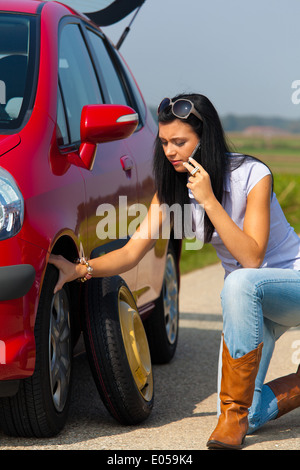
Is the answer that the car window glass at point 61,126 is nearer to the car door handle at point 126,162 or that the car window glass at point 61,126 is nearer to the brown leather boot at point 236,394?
the car door handle at point 126,162

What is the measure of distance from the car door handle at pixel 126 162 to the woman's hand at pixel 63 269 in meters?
0.93

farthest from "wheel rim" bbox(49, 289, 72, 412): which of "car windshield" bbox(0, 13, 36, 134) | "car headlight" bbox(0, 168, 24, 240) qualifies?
"car windshield" bbox(0, 13, 36, 134)

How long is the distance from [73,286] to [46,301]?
58 cm

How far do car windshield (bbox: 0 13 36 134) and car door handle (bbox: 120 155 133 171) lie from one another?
812 millimetres

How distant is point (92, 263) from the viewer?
11.9ft

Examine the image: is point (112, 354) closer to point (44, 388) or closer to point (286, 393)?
point (44, 388)

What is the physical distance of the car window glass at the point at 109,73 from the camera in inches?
187

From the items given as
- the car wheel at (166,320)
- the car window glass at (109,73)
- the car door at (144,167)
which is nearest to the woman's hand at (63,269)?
the car door at (144,167)

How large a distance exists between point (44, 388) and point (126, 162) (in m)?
1.46

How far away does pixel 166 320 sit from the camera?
5391 millimetres

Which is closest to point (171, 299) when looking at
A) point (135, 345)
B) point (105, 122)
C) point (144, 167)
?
point (144, 167)

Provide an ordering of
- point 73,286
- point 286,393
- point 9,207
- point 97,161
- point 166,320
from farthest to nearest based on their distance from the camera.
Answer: point 166,320
point 97,161
point 73,286
point 286,393
point 9,207
